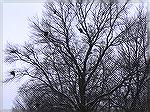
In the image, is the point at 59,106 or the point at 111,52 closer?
the point at 59,106

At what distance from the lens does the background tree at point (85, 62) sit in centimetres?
2017

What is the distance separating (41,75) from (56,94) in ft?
5.70

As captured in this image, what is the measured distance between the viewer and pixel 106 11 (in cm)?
2180

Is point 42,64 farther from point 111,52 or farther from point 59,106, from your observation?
point 111,52

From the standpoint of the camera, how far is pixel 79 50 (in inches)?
840

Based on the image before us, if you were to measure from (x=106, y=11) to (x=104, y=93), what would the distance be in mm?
5696

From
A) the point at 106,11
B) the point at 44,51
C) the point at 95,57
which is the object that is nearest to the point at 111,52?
the point at 95,57

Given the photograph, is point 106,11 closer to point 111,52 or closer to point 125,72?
point 111,52

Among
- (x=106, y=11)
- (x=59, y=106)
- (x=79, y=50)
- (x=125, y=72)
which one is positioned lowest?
(x=59, y=106)

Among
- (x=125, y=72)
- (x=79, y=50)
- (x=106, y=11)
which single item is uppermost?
(x=106, y=11)

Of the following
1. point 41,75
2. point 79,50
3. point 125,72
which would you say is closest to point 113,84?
point 125,72

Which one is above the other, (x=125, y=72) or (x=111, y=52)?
(x=111, y=52)

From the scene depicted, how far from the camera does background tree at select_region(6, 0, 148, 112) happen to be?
66.2ft

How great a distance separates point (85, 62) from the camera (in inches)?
836
